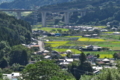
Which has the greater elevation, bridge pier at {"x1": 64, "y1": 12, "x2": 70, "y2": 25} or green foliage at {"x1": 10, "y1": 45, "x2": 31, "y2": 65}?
green foliage at {"x1": 10, "y1": 45, "x2": 31, "y2": 65}

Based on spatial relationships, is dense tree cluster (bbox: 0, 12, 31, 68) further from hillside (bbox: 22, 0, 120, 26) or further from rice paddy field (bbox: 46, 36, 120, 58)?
hillside (bbox: 22, 0, 120, 26)

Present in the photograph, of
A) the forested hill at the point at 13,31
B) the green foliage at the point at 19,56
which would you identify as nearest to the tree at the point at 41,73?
the green foliage at the point at 19,56

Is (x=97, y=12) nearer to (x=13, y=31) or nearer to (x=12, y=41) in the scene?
(x=13, y=31)

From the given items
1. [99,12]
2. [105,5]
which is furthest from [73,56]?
[105,5]

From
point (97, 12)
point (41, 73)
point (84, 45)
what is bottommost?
point (84, 45)

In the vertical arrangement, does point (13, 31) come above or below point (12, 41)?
above

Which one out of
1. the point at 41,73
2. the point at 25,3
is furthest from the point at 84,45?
the point at 25,3

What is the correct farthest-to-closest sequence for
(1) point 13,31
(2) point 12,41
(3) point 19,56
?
1. (1) point 13,31
2. (2) point 12,41
3. (3) point 19,56

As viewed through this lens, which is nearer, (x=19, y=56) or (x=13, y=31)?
(x=19, y=56)

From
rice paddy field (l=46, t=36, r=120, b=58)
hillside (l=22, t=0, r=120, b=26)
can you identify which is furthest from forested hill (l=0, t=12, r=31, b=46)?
hillside (l=22, t=0, r=120, b=26)
